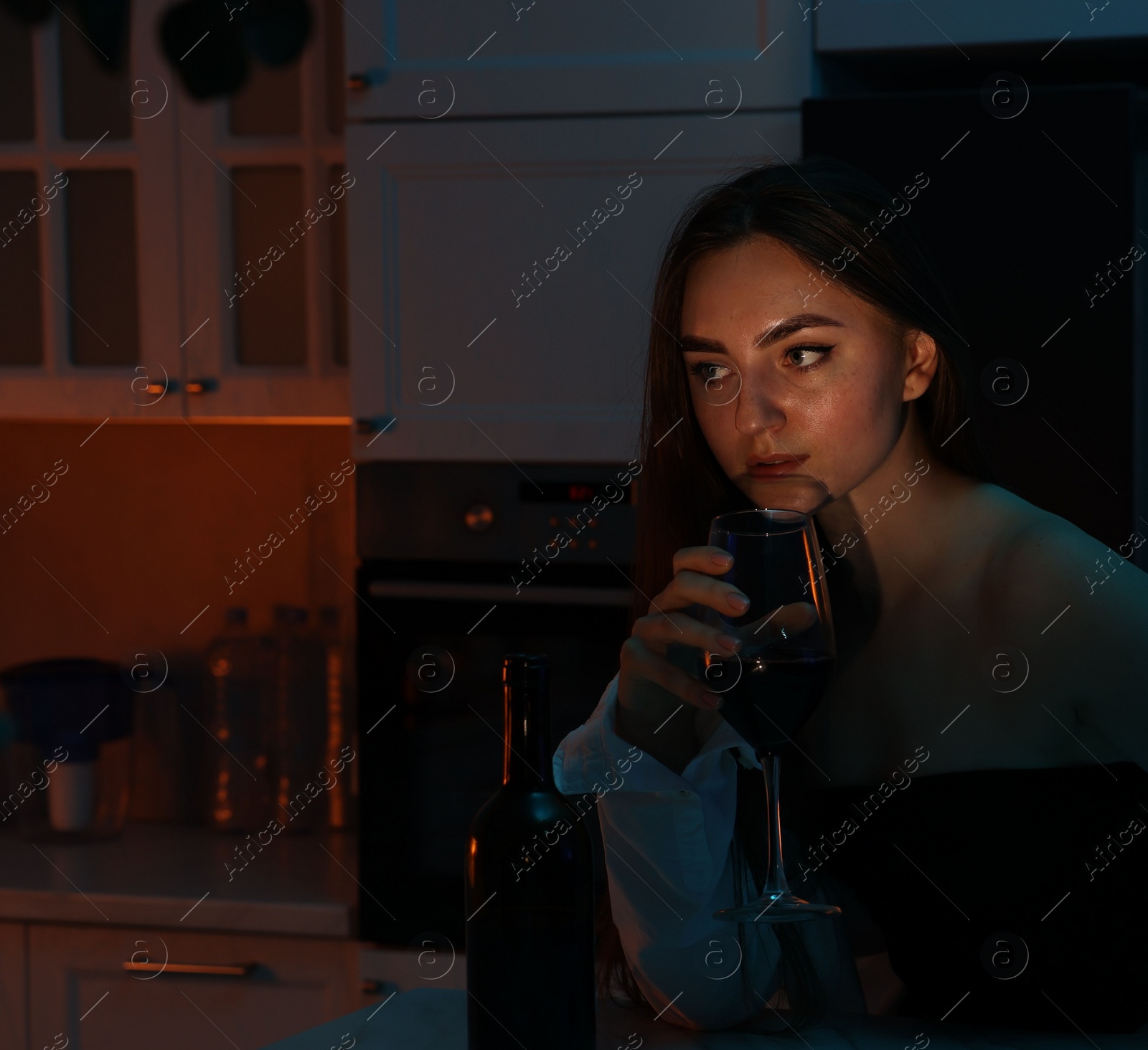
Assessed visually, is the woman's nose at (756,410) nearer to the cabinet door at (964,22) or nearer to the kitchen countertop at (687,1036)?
the kitchen countertop at (687,1036)

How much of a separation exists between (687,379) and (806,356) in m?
0.18

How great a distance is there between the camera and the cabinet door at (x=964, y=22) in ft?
5.81

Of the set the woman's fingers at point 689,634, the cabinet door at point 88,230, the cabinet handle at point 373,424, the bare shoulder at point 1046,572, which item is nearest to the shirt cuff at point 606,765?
the woman's fingers at point 689,634

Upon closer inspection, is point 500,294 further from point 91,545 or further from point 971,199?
point 91,545

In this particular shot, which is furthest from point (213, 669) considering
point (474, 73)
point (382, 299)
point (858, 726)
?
point (858, 726)

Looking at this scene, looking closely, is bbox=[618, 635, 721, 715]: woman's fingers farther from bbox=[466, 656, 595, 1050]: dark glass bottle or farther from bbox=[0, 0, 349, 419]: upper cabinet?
bbox=[0, 0, 349, 419]: upper cabinet

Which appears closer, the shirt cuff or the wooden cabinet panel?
the shirt cuff

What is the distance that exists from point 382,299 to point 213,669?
2.91 ft

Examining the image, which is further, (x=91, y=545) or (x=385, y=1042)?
(x=91, y=545)

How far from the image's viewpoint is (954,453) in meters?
1.31

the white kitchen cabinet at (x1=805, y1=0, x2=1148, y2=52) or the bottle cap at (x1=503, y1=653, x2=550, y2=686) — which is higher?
the white kitchen cabinet at (x1=805, y1=0, x2=1148, y2=52)

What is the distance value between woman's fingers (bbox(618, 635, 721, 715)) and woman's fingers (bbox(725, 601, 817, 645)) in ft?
0.16

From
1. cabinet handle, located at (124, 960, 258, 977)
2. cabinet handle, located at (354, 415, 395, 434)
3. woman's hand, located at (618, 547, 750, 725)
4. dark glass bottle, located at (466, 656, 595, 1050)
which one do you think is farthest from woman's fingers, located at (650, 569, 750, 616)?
cabinet handle, located at (124, 960, 258, 977)

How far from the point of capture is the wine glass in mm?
836
